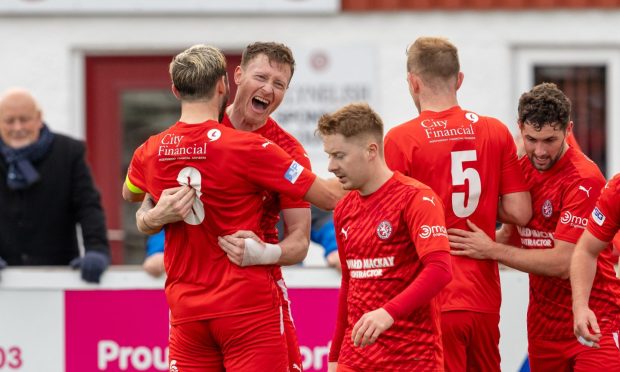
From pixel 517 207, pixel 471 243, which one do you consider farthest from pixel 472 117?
pixel 471 243

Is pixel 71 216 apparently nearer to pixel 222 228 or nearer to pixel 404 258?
pixel 222 228

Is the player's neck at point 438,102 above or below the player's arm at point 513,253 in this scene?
above

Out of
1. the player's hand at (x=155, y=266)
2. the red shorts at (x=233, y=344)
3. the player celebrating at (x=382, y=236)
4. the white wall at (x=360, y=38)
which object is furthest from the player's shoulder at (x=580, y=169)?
the white wall at (x=360, y=38)

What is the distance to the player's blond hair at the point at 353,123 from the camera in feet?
18.2

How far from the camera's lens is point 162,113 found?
11.8 metres

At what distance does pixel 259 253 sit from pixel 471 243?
1.01 metres

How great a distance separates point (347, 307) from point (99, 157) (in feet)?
20.8

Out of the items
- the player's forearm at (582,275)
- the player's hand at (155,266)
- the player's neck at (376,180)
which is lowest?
the player's hand at (155,266)

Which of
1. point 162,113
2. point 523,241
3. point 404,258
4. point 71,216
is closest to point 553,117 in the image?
point 523,241

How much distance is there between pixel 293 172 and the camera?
229 inches

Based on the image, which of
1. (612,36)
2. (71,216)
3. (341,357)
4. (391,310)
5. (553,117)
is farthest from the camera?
(612,36)

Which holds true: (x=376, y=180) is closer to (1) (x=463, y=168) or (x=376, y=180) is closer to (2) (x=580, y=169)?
(1) (x=463, y=168)

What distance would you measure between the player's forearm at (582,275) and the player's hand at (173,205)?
69.1 inches

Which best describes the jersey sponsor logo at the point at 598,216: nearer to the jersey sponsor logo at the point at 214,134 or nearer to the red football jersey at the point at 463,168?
the red football jersey at the point at 463,168
